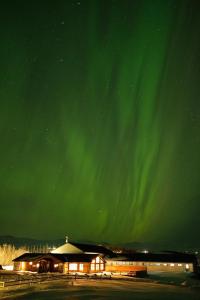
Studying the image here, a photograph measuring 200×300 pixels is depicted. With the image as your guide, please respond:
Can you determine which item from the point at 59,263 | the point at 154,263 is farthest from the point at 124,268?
the point at 59,263

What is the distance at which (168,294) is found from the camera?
1561 inches

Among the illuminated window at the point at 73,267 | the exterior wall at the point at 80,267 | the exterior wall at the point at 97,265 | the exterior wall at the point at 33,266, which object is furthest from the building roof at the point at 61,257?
the exterior wall at the point at 97,265

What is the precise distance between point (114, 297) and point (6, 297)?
10.1 metres

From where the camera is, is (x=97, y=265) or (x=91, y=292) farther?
(x=97, y=265)

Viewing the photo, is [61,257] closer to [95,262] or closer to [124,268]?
[95,262]

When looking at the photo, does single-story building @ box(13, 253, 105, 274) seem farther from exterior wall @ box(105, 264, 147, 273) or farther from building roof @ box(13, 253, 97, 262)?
exterior wall @ box(105, 264, 147, 273)

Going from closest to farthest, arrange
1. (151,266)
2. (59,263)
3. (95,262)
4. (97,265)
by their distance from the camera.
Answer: (59,263)
(95,262)
(97,265)
(151,266)

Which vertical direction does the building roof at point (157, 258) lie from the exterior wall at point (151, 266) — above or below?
above

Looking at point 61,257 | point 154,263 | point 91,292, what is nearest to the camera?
point 91,292

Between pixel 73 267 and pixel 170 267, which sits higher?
pixel 73 267

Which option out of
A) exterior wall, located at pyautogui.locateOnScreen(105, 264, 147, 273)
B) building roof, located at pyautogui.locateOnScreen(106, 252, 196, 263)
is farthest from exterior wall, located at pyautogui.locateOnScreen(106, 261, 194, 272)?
building roof, located at pyautogui.locateOnScreen(106, 252, 196, 263)

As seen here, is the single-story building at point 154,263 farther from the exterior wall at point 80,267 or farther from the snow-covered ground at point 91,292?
the snow-covered ground at point 91,292

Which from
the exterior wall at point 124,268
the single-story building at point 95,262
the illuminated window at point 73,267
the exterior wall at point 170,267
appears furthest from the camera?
the exterior wall at point 170,267

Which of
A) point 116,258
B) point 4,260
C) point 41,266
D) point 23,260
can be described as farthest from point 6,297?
point 4,260
